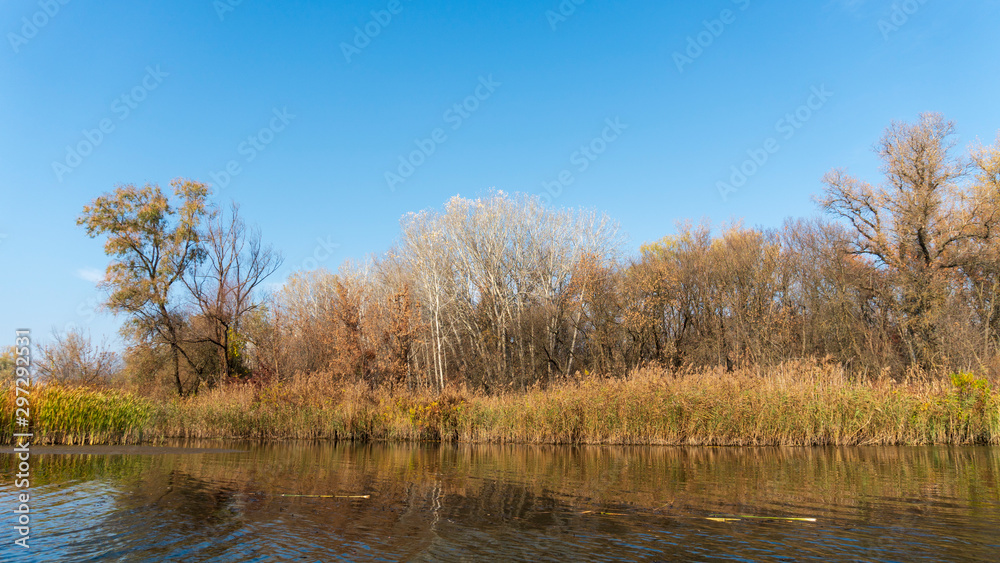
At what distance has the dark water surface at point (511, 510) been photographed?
19.9 ft

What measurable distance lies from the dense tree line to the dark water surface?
2055cm

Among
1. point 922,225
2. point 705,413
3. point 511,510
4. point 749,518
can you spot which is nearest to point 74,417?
point 511,510

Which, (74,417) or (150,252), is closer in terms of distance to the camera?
(74,417)

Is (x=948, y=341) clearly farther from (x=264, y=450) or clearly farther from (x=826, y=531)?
(x=264, y=450)

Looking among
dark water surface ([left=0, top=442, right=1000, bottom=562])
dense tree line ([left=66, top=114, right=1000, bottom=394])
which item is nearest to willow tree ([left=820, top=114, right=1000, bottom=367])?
dense tree line ([left=66, top=114, right=1000, bottom=394])

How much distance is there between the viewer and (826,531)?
680cm

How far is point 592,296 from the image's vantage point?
39.2 metres

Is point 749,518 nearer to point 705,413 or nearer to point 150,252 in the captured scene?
point 705,413

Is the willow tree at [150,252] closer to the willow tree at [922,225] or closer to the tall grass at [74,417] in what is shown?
the tall grass at [74,417]

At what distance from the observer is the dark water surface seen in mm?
6074

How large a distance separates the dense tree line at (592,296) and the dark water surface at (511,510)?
2055 cm

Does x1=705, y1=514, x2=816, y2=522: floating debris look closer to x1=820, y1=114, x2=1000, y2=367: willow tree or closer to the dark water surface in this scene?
the dark water surface

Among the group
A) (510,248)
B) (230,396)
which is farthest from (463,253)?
(230,396)

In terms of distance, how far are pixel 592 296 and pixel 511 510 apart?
31569 millimetres
